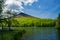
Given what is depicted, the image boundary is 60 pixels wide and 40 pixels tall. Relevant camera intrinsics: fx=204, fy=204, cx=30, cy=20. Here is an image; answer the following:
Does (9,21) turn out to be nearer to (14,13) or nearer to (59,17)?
(14,13)

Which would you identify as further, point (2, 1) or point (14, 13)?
point (14, 13)

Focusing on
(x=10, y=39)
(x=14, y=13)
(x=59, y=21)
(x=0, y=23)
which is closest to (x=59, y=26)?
(x=59, y=21)

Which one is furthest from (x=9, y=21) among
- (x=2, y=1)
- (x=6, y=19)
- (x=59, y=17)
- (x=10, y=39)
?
(x=59, y=17)

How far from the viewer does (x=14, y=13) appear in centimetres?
5962

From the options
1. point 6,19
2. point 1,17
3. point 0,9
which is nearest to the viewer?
point 0,9

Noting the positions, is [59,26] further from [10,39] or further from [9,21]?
[10,39]

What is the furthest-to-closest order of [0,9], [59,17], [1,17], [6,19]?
[59,17], [6,19], [1,17], [0,9]

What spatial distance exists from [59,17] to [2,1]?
251ft

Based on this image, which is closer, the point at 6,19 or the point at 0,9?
the point at 0,9

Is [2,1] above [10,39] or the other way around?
above

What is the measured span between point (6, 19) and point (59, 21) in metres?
60.4

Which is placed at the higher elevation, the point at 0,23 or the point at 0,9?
the point at 0,9

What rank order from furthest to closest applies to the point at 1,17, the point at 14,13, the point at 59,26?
1. the point at 59,26
2. the point at 14,13
3. the point at 1,17

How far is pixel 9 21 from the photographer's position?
57594mm
